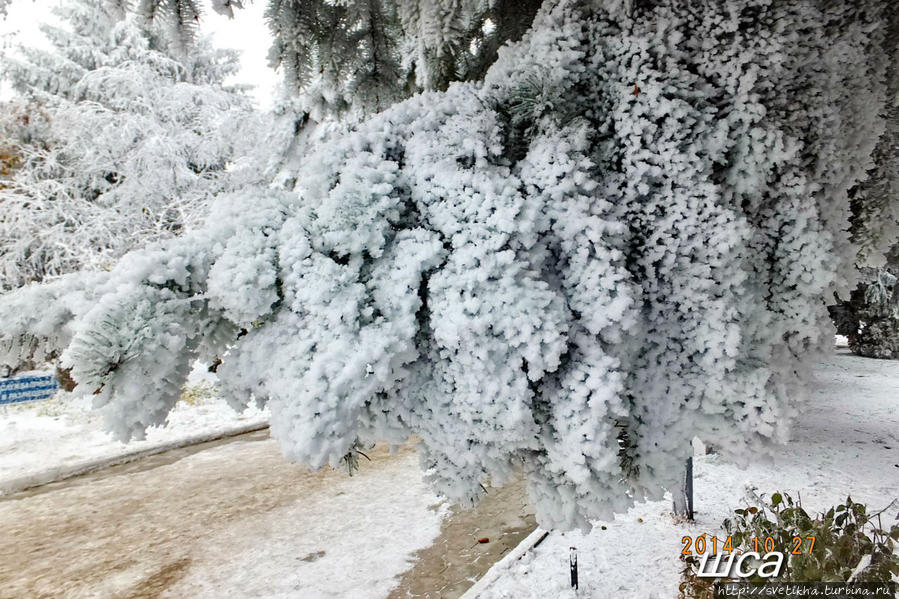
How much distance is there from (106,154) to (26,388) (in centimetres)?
483

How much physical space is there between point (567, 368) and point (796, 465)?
5.64 meters

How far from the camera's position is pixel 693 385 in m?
1.49


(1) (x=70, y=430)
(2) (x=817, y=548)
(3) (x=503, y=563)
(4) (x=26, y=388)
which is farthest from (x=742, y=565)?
(4) (x=26, y=388)

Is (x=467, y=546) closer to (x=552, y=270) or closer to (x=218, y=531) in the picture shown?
(x=218, y=531)

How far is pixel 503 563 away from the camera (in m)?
4.02

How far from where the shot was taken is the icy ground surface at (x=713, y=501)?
3717 millimetres

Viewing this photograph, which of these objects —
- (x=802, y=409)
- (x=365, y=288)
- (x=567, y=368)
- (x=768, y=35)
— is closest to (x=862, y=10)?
(x=768, y=35)

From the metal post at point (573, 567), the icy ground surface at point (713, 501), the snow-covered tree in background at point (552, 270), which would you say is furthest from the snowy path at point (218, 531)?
the snow-covered tree in background at point (552, 270)

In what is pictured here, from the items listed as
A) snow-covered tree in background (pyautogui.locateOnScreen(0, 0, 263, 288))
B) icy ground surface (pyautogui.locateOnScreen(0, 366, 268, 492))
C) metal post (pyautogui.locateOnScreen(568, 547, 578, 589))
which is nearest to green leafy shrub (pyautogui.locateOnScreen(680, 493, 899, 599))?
metal post (pyautogui.locateOnScreen(568, 547, 578, 589))

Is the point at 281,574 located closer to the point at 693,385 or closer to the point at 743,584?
the point at 743,584

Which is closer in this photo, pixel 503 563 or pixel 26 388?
pixel 503 563

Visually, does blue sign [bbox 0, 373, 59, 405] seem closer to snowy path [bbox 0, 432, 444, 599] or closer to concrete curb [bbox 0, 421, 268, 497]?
concrete curb [bbox 0, 421, 268, 497]

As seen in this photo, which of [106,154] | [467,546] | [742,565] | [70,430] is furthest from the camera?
[106,154]

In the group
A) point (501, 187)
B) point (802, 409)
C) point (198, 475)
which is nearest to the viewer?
point (501, 187)
